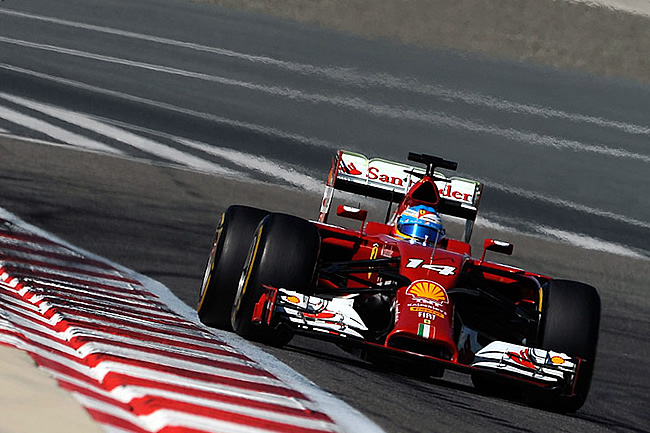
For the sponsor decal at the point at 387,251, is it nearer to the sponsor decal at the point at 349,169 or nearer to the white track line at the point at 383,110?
the sponsor decal at the point at 349,169

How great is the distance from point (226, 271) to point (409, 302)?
48.9 inches

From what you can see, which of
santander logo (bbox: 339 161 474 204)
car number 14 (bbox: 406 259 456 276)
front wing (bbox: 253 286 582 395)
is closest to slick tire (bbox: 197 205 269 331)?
front wing (bbox: 253 286 582 395)

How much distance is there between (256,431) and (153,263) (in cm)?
519

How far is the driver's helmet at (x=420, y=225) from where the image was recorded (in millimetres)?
8703

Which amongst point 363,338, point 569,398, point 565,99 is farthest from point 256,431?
point 565,99

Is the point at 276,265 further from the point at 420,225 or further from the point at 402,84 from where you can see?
the point at 402,84

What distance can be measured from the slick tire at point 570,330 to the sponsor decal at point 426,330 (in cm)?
79

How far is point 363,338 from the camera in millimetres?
7000

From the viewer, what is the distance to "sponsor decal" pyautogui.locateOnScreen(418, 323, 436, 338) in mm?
7004

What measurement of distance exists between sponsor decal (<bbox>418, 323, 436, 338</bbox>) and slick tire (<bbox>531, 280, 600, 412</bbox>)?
31.2 inches

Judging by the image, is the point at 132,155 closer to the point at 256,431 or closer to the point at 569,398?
the point at 569,398

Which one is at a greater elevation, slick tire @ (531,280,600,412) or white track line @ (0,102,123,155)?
white track line @ (0,102,123,155)

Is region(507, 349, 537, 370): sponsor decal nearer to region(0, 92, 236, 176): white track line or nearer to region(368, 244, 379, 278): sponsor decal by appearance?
region(368, 244, 379, 278): sponsor decal

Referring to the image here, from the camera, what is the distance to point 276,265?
7359 mm
